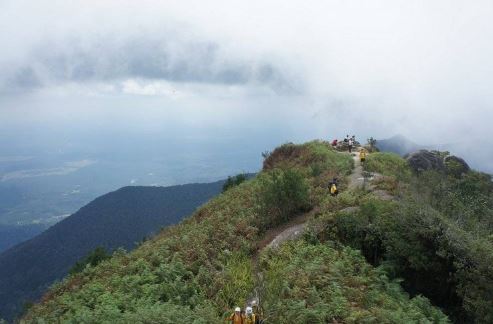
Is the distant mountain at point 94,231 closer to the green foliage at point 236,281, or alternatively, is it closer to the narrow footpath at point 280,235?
the narrow footpath at point 280,235

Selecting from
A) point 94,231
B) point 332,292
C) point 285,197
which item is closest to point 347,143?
point 285,197

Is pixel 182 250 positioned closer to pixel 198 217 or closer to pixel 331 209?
pixel 331 209

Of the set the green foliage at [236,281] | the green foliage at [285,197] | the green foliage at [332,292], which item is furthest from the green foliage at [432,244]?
the green foliage at [285,197]

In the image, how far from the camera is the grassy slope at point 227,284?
13219 mm

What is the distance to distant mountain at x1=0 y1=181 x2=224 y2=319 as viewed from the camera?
13425cm

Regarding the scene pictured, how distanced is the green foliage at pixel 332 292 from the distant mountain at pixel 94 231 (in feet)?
376

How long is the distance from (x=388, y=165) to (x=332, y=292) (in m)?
23.1

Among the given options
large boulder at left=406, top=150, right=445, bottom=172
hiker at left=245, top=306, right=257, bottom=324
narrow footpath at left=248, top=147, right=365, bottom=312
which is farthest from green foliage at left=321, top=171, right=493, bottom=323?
large boulder at left=406, top=150, right=445, bottom=172

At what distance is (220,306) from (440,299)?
795 cm

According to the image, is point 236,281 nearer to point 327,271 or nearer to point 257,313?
point 327,271

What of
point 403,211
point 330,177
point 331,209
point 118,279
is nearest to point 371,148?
point 330,177

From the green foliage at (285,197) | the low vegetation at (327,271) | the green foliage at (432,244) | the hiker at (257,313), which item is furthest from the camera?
the green foliage at (285,197)

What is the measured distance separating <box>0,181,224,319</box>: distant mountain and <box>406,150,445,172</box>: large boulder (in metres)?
99.4

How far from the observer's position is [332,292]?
14.3m
